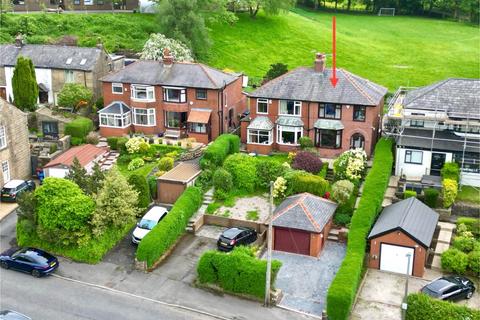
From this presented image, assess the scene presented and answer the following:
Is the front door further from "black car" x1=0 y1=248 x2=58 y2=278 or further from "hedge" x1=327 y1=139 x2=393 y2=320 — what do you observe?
"black car" x1=0 y1=248 x2=58 y2=278

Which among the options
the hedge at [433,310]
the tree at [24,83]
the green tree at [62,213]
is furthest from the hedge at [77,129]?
the hedge at [433,310]

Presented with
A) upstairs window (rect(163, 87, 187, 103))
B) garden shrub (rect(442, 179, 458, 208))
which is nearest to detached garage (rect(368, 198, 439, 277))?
garden shrub (rect(442, 179, 458, 208))

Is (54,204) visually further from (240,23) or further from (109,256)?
(240,23)

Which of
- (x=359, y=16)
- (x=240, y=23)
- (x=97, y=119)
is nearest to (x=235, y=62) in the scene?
(x=240, y=23)

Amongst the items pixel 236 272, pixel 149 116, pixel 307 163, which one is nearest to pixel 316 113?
pixel 307 163

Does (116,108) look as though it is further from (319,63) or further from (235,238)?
(235,238)

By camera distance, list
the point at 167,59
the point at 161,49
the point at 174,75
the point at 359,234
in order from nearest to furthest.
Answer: the point at 359,234 < the point at 174,75 < the point at 167,59 < the point at 161,49
